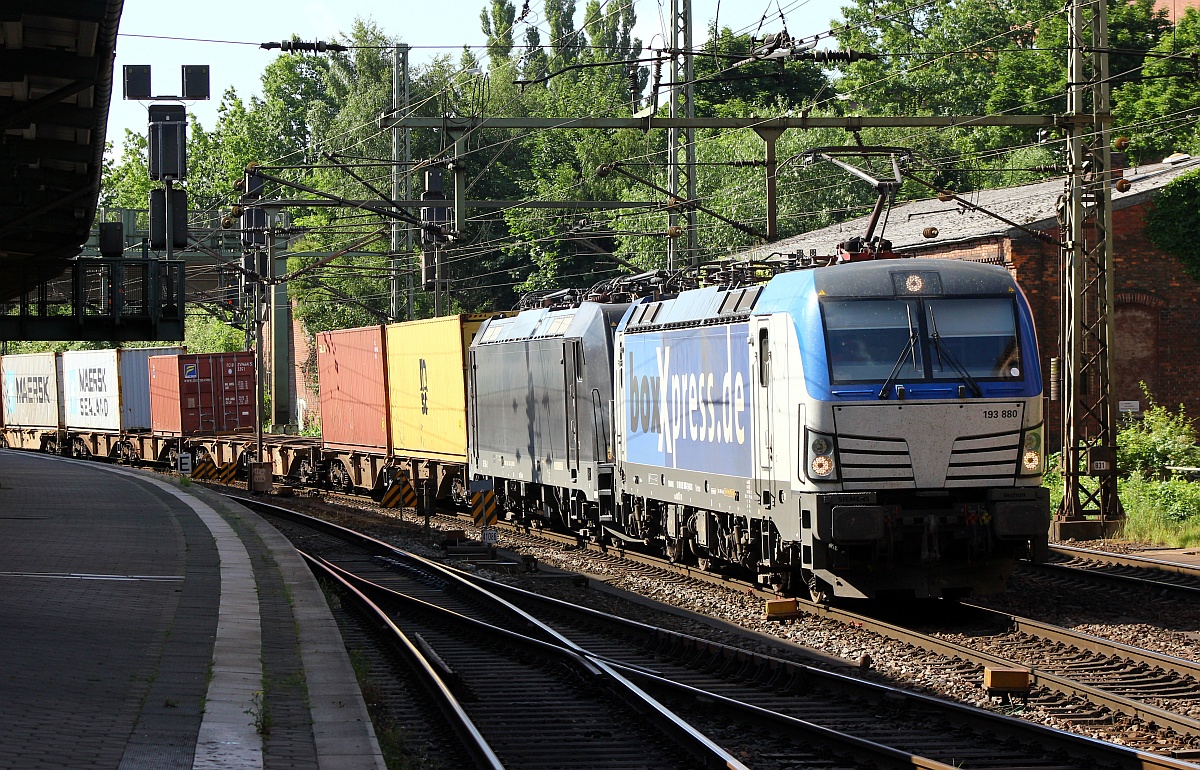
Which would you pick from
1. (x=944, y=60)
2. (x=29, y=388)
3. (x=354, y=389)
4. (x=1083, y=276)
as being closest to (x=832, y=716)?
(x=1083, y=276)

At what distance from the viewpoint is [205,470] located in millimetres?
44094

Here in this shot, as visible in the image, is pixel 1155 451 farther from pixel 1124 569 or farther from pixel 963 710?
pixel 963 710

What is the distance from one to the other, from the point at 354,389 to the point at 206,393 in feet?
40.4

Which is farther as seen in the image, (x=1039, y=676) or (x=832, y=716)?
(x=1039, y=676)

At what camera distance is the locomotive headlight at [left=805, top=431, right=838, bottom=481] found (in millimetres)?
13625

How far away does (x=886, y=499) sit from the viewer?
13.8m

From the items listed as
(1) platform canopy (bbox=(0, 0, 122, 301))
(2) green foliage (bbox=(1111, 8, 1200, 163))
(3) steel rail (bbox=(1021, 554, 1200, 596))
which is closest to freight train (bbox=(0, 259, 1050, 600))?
(3) steel rail (bbox=(1021, 554, 1200, 596))

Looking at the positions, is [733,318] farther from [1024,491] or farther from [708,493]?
[1024,491]

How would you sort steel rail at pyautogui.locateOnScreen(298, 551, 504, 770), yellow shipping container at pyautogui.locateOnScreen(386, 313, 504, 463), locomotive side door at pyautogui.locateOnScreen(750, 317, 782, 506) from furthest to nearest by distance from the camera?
yellow shipping container at pyautogui.locateOnScreen(386, 313, 504, 463)
locomotive side door at pyautogui.locateOnScreen(750, 317, 782, 506)
steel rail at pyautogui.locateOnScreen(298, 551, 504, 770)

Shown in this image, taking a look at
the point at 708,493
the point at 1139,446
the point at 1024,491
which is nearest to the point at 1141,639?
the point at 1024,491

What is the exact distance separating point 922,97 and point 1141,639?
59.7 meters

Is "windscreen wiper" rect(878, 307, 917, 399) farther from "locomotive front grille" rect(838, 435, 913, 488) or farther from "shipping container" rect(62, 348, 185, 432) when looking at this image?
"shipping container" rect(62, 348, 185, 432)

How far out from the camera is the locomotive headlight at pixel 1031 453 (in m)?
Answer: 14.0

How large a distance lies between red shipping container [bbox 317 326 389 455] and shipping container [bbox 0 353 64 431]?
23271 millimetres
